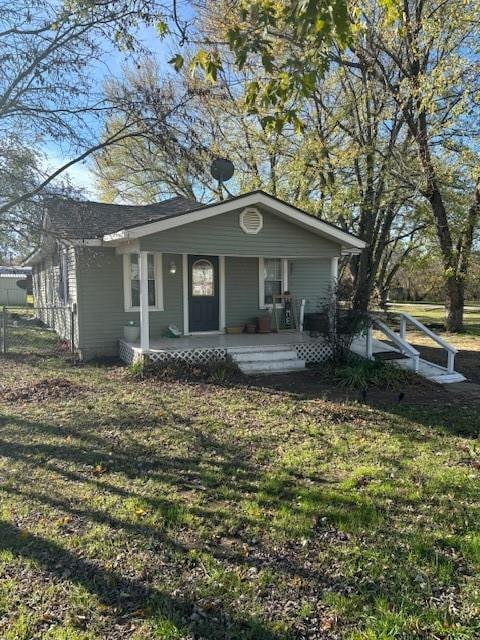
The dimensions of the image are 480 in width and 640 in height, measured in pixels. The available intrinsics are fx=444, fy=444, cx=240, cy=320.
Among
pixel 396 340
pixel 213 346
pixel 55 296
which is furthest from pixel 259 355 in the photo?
pixel 55 296

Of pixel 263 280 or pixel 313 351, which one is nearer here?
pixel 313 351

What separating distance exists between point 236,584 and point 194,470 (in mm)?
1736

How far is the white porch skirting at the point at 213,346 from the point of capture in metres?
9.04

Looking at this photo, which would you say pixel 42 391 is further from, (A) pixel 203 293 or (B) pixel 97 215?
(B) pixel 97 215

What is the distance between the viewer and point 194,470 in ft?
14.4

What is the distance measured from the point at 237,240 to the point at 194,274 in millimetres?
2015

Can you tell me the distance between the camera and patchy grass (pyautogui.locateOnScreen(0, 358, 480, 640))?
8.04ft

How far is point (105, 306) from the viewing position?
34.2 feet

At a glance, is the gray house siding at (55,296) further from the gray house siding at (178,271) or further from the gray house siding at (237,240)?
the gray house siding at (237,240)

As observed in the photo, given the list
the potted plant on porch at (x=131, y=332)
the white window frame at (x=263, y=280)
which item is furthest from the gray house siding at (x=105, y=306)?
the white window frame at (x=263, y=280)

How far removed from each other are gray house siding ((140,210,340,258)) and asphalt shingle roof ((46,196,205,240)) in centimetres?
42

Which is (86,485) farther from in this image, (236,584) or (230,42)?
(230,42)

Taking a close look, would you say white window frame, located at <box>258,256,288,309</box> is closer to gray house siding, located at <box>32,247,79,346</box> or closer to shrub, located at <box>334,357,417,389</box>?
shrub, located at <box>334,357,417,389</box>

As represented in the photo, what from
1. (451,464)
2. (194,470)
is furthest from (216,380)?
(451,464)
